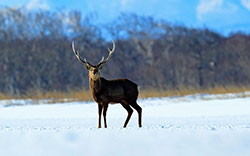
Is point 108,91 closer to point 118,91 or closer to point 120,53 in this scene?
point 118,91

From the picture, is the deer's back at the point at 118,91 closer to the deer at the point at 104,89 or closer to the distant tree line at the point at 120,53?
the deer at the point at 104,89

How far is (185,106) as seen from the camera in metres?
17.0

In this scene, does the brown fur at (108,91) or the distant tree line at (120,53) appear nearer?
the brown fur at (108,91)

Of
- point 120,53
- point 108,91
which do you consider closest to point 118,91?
point 108,91

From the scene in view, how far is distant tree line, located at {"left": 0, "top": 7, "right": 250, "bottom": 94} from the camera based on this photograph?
3416 cm

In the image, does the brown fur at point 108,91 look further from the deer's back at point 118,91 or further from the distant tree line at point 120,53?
the distant tree line at point 120,53

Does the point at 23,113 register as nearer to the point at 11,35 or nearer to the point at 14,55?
the point at 14,55

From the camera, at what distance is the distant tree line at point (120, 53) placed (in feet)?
112

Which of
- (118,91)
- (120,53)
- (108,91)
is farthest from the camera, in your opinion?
(120,53)

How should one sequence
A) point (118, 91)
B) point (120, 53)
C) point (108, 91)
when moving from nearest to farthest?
point (108, 91), point (118, 91), point (120, 53)

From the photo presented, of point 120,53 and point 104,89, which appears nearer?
point 104,89

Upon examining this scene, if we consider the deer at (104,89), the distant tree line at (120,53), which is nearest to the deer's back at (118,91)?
the deer at (104,89)

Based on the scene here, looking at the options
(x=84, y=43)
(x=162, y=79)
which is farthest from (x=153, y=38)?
(x=162, y=79)

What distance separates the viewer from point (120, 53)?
136ft
